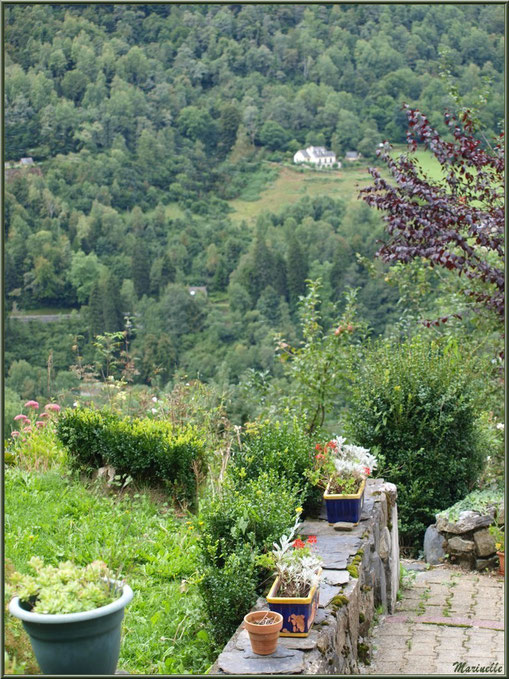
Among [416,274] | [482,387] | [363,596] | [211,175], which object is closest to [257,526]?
[363,596]

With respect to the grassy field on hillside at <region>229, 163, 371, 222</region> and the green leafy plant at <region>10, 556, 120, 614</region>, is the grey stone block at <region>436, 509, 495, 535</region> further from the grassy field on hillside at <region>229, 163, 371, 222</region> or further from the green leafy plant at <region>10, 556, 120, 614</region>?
the grassy field on hillside at <region>229, 163, 371, 222</region>

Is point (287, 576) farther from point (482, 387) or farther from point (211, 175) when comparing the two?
point (211, 175)

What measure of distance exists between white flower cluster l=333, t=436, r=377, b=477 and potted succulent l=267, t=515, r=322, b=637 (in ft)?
4.75

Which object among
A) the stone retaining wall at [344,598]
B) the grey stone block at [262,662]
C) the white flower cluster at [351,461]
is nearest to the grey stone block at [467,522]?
the stone retaining wall at [344,598]

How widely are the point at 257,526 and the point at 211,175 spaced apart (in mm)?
34936

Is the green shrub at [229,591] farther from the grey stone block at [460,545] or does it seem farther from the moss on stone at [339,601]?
the grey stone block at [460,545]

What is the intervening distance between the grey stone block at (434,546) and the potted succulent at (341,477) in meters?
1.45

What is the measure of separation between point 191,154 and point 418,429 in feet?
106

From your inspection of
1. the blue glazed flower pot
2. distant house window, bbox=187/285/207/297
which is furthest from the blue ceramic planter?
distant house window, bbox=187/285/207/297

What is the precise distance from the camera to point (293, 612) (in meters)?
2.84

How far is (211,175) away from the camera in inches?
1458

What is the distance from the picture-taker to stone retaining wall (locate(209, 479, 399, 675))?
2672 millimetres

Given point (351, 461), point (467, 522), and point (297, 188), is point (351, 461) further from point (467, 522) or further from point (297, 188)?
point (297, 188)

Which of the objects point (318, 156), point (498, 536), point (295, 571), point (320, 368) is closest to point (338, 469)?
point (295, 571)
